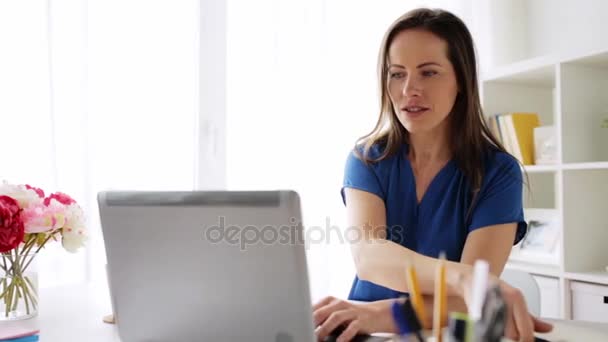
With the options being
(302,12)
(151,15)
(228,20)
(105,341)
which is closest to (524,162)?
(302,12)

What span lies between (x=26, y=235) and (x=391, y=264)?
720 mm

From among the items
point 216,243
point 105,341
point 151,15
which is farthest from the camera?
point 151,15

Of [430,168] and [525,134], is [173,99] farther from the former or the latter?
[525,134]

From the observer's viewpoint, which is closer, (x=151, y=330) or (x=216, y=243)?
(x=216, y=243)

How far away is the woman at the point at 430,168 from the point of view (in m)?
1.33

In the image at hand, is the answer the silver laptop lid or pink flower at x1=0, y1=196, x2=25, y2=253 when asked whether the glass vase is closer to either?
pink flower at x1=0, y1=196, x2=25, y2=253

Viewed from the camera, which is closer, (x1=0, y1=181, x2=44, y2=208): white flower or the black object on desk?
the black object on desk

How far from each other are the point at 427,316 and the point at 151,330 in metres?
0.48

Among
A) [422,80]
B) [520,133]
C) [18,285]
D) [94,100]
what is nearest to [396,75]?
[422,80]

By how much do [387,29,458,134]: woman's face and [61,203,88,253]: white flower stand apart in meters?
0.79

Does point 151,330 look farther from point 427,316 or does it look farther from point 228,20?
point 228,20

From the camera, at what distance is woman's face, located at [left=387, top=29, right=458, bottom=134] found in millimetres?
1361

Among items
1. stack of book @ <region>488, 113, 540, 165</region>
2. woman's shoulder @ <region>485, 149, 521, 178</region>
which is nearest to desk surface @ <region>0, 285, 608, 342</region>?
woman's shoulder @ <region>485, 149, 521, 178</region>

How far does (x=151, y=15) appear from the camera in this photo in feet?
7.23
